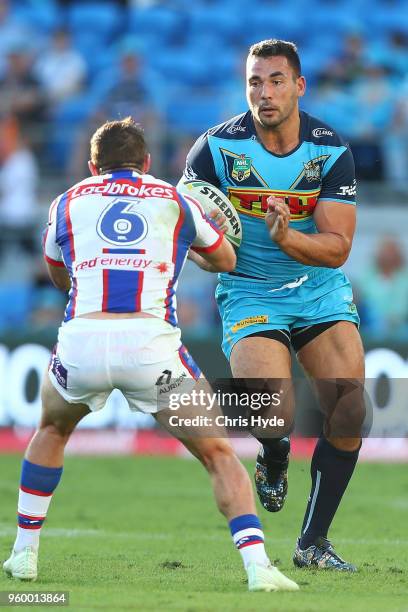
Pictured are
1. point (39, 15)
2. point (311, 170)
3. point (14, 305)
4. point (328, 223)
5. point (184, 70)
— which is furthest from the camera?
point (39, 15)

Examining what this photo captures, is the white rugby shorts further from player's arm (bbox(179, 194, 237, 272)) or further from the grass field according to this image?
the grass field

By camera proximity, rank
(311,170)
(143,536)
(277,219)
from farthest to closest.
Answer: (143,536) < (311,170) < (277,219)

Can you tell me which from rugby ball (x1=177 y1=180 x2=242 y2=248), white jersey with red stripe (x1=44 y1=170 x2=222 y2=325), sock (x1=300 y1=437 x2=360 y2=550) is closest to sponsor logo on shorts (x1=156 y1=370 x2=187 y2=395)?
white jersey with red stripe (x1=44 y1=170 x2=222 y2=325)

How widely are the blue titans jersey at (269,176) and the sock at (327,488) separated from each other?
1.02m

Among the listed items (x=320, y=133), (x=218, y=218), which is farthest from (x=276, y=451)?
(x=320, y=133)

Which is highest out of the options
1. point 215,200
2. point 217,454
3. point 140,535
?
point 215,200

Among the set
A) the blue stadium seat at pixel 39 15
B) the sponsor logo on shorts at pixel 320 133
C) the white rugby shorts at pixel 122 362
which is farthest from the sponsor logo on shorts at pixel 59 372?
the blue stadium seat at pixel 39 15

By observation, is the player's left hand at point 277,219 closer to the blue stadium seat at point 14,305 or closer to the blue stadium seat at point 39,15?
the blue stadium seat at point 14,305

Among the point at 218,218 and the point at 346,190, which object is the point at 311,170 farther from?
the point at 218,218

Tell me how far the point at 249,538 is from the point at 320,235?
5.89 feet

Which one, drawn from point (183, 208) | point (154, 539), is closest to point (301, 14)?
point (154, 539)

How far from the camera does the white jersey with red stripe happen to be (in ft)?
18.5

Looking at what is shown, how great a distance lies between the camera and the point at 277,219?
6215mm

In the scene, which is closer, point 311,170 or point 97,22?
point 311,170
